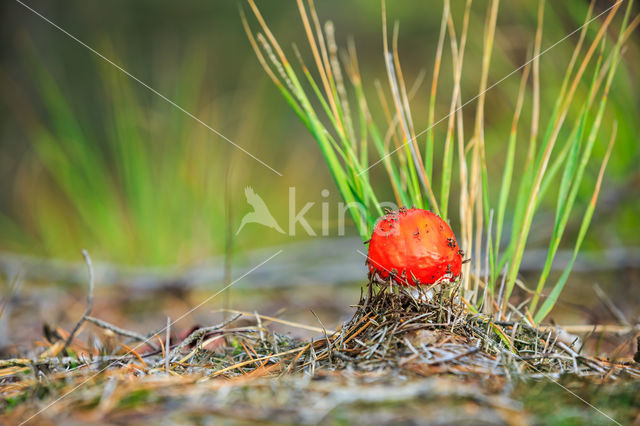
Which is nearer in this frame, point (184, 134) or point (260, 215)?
point (184, 134)

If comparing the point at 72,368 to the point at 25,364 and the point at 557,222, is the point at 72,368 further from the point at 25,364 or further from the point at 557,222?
the point at 557,222

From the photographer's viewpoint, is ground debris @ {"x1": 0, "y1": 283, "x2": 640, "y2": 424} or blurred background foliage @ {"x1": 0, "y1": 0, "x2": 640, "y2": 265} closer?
ground debris @ {"x1": 0, "y1": 283, "x2": 640, "y2": 424}

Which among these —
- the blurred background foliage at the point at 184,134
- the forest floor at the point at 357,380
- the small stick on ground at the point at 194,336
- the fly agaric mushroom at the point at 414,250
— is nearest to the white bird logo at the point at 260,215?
the blurred background foliage at the point at 184,134

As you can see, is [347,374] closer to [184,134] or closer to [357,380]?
[357,380]

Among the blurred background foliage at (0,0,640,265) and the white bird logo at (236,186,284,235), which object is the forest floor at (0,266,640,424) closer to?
the blurred background foliage at (0,0,640,265)

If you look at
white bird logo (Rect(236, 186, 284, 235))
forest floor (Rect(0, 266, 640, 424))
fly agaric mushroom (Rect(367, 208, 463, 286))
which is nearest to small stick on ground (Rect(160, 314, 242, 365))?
forest floor (Rect(0, 266, 640, 424))

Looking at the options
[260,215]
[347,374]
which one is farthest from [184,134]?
[347,374]

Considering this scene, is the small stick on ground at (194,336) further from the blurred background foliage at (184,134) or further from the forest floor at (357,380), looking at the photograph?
the blurred background foliage at (184,134)
